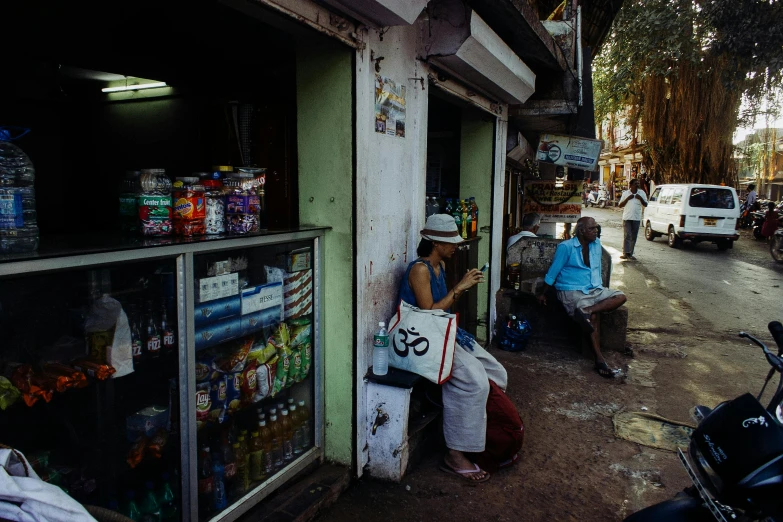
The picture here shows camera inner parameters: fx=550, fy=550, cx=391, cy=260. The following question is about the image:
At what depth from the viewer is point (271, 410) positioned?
313cm

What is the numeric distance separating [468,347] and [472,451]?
2.26 ft

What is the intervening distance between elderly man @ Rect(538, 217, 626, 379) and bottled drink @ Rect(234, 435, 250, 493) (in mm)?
3929

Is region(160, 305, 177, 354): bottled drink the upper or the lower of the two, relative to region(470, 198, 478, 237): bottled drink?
lower

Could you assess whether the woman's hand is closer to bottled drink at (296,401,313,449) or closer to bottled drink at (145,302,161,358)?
bottled drink at (296,401,313,449)

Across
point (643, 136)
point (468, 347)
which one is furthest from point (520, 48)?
point (643, 136)

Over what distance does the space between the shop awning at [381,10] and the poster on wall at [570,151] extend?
462 centimetres

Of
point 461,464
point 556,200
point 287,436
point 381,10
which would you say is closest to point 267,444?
point 287,436

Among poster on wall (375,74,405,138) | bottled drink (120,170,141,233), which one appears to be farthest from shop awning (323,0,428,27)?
bottled drink (120,170,141,233)

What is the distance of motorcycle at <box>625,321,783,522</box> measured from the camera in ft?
6.23

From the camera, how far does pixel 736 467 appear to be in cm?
200

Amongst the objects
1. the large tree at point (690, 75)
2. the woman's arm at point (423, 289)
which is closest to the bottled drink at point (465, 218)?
the woman's arm at point (423, 289)

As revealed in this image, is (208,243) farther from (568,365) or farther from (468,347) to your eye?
(568,365)

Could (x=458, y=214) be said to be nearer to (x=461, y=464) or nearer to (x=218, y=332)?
(x=461, y=464)

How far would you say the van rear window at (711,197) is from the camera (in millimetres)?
15312
